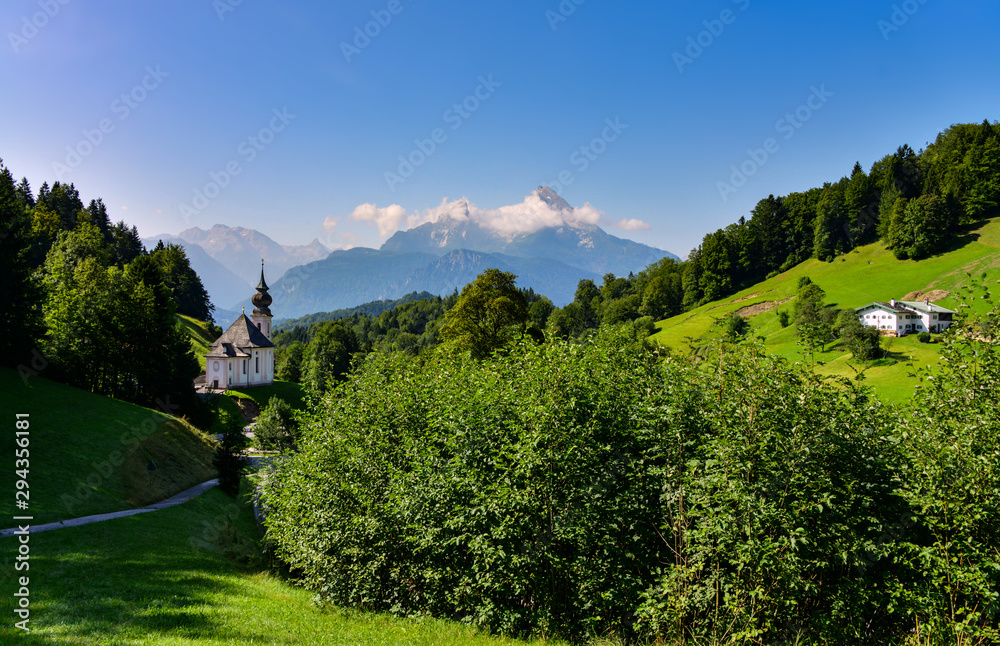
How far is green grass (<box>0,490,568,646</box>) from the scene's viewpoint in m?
9.95

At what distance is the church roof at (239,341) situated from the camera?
238 ft

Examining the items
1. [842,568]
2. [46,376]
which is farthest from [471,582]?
[46,376]

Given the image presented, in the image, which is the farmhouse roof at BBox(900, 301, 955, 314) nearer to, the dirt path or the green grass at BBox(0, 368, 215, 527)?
the dirt path

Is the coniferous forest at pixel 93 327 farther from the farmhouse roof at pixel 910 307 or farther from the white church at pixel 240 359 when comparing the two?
the farmhouse roof at pixel 910 307

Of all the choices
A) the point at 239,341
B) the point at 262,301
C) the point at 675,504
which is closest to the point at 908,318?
the point at 675,504

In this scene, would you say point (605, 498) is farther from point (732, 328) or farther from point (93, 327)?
point (93, 327)

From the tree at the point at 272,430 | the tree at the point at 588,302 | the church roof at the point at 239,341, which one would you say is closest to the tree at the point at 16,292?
the tree at the point at 272,430

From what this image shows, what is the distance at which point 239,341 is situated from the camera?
75.7 m

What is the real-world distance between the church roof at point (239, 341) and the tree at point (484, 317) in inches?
1829

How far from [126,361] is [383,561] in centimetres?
4342

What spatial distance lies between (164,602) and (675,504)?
1202cm

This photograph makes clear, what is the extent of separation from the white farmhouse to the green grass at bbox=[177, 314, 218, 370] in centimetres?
9737

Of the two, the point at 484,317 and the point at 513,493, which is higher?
the point at 484,317

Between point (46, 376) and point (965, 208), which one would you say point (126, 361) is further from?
point (965, 208)
